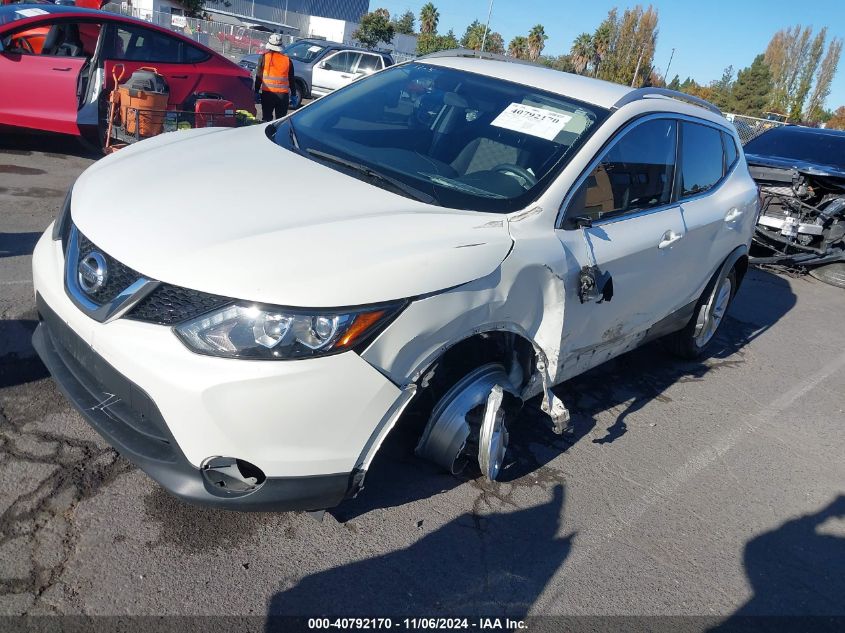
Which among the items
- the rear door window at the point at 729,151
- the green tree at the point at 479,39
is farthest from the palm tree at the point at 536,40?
the rear door window at the point at 729,151

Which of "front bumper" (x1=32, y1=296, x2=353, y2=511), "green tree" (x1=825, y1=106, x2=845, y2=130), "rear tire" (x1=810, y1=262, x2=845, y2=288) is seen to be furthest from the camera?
"green tree" (x1=825, y1=106, x2=845, y2=130)

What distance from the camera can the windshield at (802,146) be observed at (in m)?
9.38

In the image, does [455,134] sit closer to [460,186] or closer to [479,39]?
[460,186]

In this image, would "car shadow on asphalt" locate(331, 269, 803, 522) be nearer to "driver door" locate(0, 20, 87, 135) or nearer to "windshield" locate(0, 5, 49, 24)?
"driver door" locate(0, 20, 87, 135)

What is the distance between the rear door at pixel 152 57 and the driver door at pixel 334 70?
9.79 metres

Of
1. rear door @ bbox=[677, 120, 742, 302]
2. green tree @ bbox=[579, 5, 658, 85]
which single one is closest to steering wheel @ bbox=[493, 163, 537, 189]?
rear door @ bbox=[677, 120, 742, 302]

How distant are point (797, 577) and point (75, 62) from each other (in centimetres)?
815

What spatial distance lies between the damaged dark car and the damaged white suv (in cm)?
488

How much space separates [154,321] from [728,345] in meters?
5.19

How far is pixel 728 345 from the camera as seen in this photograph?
6.16 m

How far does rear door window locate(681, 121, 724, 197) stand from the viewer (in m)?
4.33

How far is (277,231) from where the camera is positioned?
8.38 ft

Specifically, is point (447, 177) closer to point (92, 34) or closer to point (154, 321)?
point (154, 321)

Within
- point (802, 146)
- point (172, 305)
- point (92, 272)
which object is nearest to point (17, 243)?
point (92, 272)
